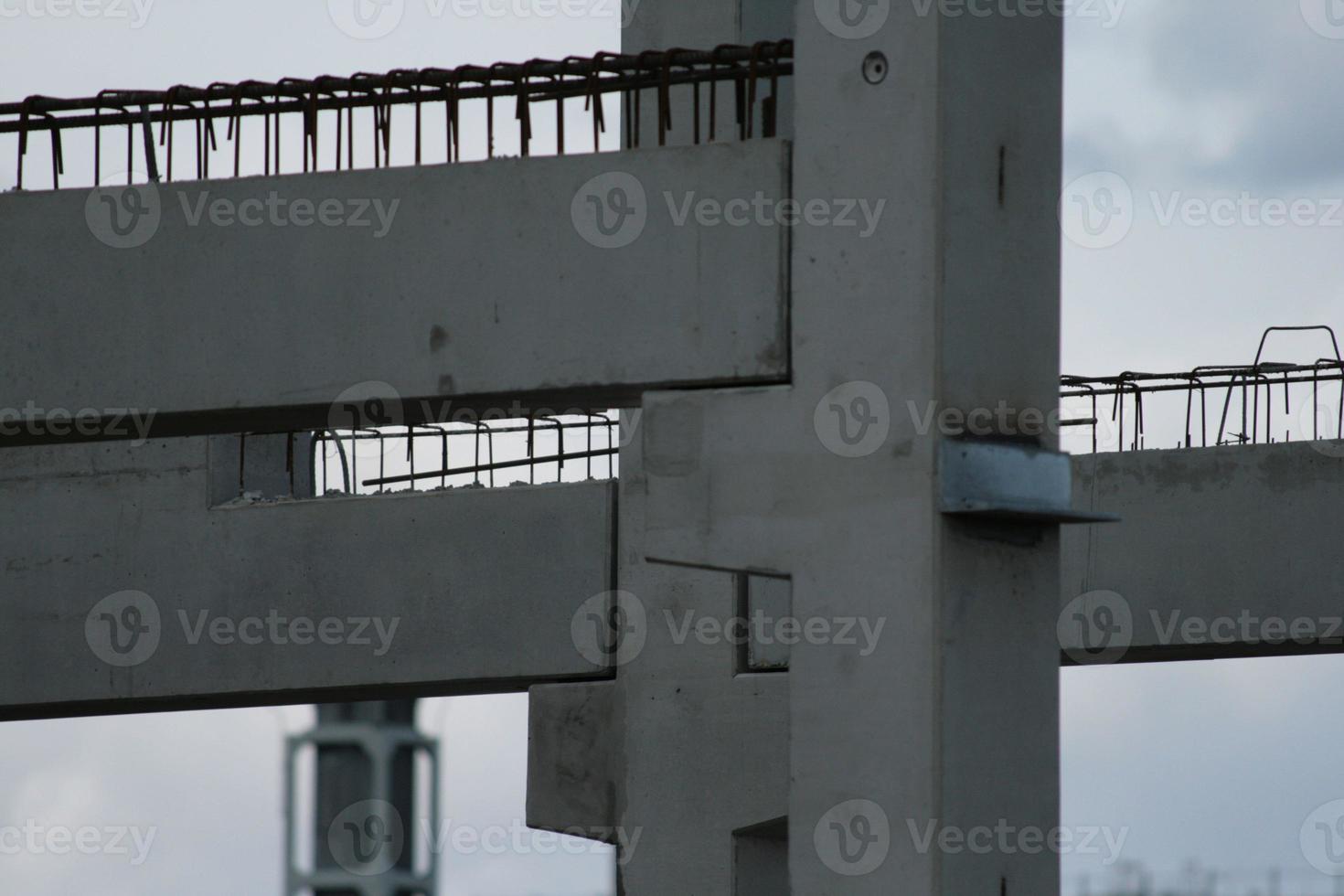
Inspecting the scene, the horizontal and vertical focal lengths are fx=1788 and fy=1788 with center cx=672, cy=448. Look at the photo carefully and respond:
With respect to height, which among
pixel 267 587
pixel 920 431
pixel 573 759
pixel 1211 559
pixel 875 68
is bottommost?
pixel 573 759

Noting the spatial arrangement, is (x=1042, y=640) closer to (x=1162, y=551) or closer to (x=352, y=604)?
(x=1162, y=551)

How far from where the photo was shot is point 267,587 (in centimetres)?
1116

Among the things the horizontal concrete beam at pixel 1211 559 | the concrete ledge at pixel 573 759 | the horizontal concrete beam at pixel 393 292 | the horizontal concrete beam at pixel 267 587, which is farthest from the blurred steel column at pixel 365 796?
the horizontal concrete beam at pixel 1211 559

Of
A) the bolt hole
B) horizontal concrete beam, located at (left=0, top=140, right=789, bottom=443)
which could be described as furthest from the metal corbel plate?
the bolt hole

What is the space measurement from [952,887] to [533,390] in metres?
2.30

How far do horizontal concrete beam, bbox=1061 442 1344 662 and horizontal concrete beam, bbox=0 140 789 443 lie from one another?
476 cm

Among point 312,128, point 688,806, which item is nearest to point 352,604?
point 688,806

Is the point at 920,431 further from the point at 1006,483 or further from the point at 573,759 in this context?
the point at 573,759

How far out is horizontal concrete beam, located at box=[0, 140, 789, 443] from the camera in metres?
6.39

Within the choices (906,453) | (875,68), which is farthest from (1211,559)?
(875,68)

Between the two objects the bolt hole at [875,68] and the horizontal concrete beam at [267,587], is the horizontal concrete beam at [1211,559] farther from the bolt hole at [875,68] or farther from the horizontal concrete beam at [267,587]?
the bolt hole at [875,68]

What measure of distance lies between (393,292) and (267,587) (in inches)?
193

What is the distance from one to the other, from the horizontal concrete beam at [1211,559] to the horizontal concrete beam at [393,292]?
476cm

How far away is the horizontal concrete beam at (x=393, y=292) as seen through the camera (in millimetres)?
6395
